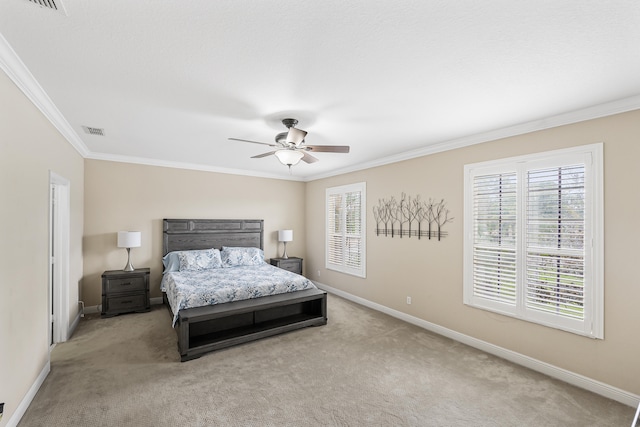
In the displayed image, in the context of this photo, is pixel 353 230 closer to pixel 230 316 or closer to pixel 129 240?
pixel 230 316

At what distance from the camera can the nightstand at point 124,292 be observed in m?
4.46

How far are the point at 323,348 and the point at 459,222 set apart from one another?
7.82ft

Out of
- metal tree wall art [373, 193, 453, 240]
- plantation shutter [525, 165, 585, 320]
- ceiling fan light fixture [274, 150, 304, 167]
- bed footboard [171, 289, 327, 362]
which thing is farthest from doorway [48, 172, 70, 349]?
plantation shutter [525, 165, 585, 320]

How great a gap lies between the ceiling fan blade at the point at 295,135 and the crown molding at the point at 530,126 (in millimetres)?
2128

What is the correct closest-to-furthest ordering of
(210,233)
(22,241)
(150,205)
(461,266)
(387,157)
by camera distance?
(22,241), (461,266), (387,157), (150,205), (210,233)

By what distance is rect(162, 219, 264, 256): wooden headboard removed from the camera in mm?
5309

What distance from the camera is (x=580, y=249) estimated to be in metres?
2.76

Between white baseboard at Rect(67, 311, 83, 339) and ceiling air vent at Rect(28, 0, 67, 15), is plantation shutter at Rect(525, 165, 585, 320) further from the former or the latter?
white baseboard at Rect(67, 311, 83, 339)

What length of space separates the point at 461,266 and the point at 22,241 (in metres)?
4.47

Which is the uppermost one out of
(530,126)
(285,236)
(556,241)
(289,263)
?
(530,126)

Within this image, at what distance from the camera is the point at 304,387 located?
2.70 m

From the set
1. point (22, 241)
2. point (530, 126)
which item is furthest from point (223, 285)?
point (530, 126)

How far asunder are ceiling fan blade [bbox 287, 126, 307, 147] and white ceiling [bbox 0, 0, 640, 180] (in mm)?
202

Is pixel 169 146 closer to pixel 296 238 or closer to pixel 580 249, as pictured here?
pixel 296 238
